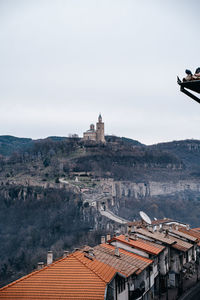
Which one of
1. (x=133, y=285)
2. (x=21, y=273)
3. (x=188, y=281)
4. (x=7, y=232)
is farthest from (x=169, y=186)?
(x=133, y=285)

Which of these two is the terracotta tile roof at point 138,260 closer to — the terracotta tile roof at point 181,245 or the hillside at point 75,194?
the terracotta tile roof at point 181,245

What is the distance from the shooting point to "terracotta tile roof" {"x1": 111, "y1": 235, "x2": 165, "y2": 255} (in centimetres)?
2604

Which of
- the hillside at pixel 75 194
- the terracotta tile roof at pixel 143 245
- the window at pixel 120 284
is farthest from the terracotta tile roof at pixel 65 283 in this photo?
the hillside at pixel 75 194

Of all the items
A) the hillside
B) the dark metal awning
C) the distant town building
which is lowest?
the hillside

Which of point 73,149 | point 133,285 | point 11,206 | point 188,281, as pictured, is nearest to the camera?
point 133,285

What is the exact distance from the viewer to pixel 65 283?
1745 centimetres

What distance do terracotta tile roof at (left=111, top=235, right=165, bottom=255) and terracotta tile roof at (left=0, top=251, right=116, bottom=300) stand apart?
6331 millimetres

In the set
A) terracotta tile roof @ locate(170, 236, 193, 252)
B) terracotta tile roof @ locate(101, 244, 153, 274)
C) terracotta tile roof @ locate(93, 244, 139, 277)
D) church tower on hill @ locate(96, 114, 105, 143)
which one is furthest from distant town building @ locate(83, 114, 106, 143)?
terracotta tile roof @ locate(93, 244, 139, 277)

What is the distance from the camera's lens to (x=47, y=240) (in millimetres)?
104000

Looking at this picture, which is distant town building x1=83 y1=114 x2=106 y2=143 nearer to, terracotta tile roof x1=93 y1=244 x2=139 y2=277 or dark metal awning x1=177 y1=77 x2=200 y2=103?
terracotta tile roof x1=93 y1=244 x2=139 y2=277

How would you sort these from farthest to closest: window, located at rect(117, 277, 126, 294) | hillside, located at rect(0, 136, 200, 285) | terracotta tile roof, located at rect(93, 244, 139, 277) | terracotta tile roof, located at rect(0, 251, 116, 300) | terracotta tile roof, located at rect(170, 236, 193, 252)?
hillside, located at rect(0, 136, 200, 285) < terracotta tile roof, located at rect(170, 236, 193, 252) < terracotta tile roof, located at rect(93, 244, 139, 277) < window, located at rect(117, 277, 126, 294) < terracotta tile roof, located at rect(0, 251, 116, 300)

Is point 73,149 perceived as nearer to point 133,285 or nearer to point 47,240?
point 47,240

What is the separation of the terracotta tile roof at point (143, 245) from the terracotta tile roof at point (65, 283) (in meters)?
6.33

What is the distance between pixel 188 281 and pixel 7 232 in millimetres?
90454
